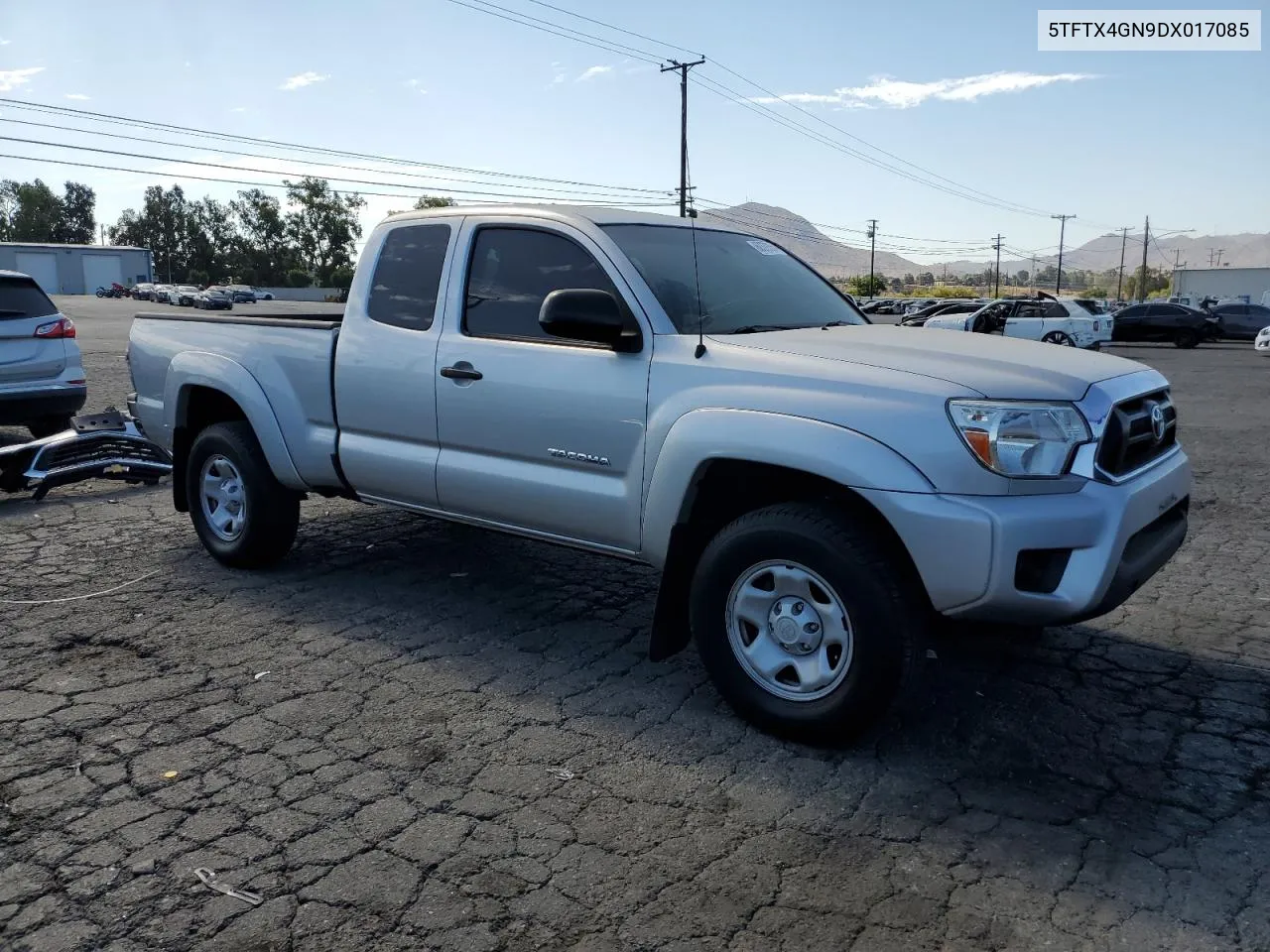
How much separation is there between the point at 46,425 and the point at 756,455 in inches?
330

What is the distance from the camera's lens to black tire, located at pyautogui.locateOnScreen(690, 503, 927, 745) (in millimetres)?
3367

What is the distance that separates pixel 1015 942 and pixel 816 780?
0.93 metres

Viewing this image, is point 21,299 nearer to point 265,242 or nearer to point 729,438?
point 729,438

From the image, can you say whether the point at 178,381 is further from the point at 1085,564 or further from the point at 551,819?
the point at 1085,564

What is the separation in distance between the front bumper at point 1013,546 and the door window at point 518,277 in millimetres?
1740

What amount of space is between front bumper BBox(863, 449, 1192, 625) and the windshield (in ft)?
4.21

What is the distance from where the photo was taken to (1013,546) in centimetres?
320

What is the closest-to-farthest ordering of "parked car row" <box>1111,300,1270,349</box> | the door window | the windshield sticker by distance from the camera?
the door window
the windshield sticker
"parked car row" <box>1111,300,1270,349</box>

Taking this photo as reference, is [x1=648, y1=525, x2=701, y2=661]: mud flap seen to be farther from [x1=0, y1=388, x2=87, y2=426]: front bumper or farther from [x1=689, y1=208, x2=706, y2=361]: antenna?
[x1=0, y1=388, x2=87, y2=426]: front bumper

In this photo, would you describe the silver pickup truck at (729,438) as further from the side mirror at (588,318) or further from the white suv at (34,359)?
the white suv at (34,359)

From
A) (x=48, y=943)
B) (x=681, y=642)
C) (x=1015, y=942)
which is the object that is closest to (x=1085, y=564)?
(x=1015, y=942)

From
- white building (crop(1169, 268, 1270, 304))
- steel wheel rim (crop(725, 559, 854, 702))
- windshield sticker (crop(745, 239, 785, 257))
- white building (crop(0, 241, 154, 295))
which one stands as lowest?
steel wheel rim (crop(725, 559, 854, 702))

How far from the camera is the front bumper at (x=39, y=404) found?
8.77m

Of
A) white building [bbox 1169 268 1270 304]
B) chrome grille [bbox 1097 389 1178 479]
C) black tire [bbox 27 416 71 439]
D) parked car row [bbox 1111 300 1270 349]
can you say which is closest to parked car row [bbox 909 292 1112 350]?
parked car row [bbox 1111 300 1270 349]
